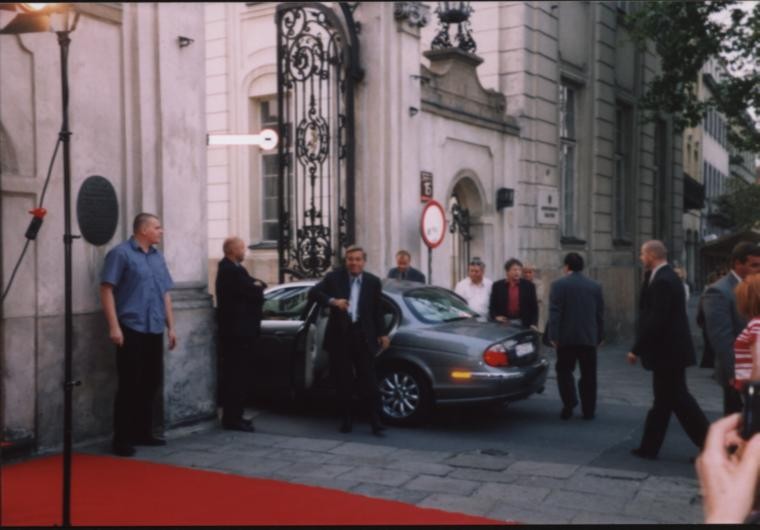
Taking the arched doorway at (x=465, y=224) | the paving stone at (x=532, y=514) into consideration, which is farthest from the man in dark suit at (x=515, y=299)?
the paving stone at (x=532, y=514)

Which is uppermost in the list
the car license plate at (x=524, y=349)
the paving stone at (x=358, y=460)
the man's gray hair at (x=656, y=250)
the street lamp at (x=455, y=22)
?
the street lamp at (x=455, y=22)

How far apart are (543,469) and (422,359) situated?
212 cm

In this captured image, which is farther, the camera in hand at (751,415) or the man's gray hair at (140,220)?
the man's gray hair at (140,220)

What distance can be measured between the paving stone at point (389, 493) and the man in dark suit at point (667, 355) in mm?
2447

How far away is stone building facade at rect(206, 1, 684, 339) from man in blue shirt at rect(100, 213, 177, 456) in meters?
5.70

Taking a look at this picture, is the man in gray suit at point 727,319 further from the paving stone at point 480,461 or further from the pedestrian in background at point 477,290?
the pedestrian in background at point 477,290

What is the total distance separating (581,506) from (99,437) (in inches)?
166

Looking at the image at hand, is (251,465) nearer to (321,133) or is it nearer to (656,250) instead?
(656,250)

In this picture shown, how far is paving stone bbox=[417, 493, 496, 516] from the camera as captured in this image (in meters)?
5.91

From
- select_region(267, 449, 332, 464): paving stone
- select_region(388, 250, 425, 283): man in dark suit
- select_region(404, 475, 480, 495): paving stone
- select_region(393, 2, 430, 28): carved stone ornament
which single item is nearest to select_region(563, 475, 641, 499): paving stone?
select_region(404, 475, 480, 495): paving stone

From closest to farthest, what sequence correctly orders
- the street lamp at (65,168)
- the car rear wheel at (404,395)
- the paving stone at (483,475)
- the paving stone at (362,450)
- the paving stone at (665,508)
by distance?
1. the street lamp at (65,168)
2. the paving stone at (665,508)
3. the paving stone at (483,475)
4. the paving stone at (362,450)
5. the car rear wheel at (404,395)

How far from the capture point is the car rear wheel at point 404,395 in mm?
8875

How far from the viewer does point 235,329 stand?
8562mm

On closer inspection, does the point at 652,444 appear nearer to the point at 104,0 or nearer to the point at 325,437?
the point at 325,437
